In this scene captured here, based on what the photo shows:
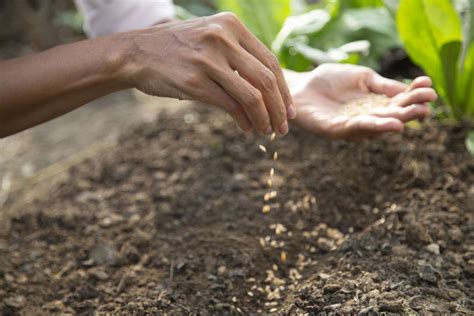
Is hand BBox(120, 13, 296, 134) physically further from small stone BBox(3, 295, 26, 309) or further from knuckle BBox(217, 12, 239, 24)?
small stone BBox(3, 295, 26, 309)

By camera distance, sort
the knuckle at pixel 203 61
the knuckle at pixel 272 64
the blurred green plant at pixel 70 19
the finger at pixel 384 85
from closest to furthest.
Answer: the knuckle at pixel 203 61 < the knuckle at pixel 272 64 < the finger at pixel 384 85 < the blurred green plant at pixel 70 19

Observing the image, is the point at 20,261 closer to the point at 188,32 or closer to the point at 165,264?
the point at 165,264

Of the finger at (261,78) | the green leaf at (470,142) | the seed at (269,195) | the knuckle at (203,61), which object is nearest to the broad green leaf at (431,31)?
the green leaf at (470,142)

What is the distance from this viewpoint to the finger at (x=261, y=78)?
1324 mm

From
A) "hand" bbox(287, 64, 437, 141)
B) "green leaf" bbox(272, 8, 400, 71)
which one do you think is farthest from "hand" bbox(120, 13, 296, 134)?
"green leaf" bbox(272, 8, 400, 71)

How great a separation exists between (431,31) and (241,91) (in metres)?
0.99

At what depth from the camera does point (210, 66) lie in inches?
50.8

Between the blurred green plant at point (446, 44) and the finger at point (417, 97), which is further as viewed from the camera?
the blurred green plant at point (446, 44)

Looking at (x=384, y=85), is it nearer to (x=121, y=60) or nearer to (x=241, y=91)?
(x=241, y=91)

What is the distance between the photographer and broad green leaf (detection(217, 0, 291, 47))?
2646 millimetres

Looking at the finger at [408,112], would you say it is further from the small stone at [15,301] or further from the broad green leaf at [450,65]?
the small stone at [15,301]

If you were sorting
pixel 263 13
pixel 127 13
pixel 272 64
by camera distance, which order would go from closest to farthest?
1. pixel 272 64
2. pixel 127 13
3. pixel 263 13

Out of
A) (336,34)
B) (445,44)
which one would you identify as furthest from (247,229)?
(336,34)

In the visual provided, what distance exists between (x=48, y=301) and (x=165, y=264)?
1.09ft
